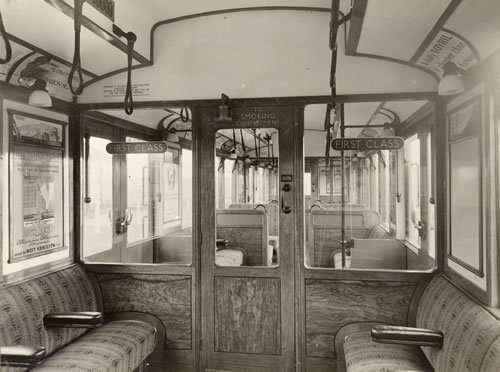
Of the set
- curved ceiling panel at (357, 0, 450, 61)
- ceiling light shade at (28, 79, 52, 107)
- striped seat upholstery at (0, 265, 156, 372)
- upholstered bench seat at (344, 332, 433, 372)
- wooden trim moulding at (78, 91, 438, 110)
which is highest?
curved ceiling panel at (357, 0, 450, 61)

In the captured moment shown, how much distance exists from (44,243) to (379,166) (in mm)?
3961

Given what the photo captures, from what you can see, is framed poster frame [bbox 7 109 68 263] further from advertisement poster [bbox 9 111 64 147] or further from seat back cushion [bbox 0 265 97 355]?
seat back cushion [bbox 0 265 97 355]

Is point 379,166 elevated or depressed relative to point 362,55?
depressed

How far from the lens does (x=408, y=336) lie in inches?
107

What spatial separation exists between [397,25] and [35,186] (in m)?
2.79

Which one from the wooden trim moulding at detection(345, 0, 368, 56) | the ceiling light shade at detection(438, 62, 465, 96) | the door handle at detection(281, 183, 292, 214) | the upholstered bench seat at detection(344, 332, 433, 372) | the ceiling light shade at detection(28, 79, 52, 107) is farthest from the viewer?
the door handle at detection(281, 183, 292, 214)

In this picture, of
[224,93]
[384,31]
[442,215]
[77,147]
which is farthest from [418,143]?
[77,147]

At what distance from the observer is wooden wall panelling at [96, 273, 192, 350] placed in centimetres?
371

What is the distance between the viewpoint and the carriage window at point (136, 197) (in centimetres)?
391

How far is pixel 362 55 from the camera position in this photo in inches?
136

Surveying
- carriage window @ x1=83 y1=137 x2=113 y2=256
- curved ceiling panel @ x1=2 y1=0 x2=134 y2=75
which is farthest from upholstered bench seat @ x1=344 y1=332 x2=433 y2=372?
curved ceiling panel @ x1=2 y1=0 x2=134 y2=75

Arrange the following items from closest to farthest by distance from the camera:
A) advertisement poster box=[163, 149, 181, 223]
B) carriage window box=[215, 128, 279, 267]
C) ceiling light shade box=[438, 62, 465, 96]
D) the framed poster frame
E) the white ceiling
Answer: ceiling light shade box=[438, 62, 465, 96] < the framed poster frame < the white ceiling < carriage window box=[215, 128, 279, 267] < advertisement poster box=[163, 149, 181, 223]

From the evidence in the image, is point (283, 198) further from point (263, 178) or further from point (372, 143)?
point (263, 178)

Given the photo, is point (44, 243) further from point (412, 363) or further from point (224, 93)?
point (412, 363)
